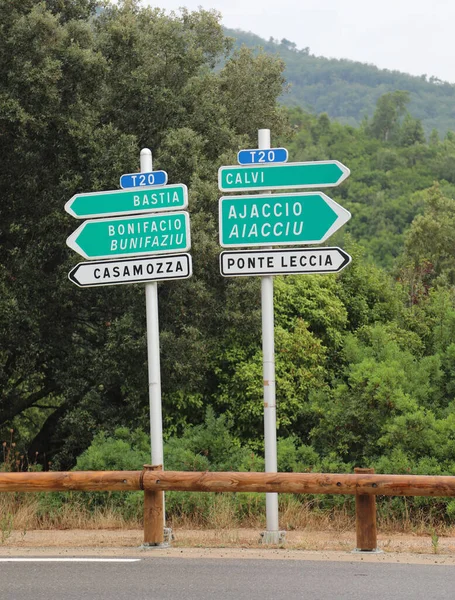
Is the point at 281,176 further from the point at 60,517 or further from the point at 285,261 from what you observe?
the point at 60,517

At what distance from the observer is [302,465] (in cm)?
1444

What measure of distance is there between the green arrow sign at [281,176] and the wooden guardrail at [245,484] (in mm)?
3028

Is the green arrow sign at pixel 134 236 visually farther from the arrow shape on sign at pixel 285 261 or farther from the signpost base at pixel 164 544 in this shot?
the signpost base at pixel 164 544

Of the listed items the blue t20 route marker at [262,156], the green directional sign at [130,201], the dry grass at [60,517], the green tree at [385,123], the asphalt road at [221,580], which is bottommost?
the asphalt road at [221,580]

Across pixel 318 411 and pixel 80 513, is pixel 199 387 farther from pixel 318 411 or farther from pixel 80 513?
pixel 80 513

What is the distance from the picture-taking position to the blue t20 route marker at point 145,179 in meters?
9.93

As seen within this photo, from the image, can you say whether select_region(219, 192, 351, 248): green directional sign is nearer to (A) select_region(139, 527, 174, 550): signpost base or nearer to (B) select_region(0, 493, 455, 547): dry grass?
(A) select_region(139, 527, 174, 550): signpost base

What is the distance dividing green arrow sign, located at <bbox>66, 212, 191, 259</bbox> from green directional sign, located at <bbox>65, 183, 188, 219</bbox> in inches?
3.7

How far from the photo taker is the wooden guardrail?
8344mm

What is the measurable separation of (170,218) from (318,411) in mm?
6710

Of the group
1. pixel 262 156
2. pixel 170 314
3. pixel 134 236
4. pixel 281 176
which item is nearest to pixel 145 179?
pixel 134 236

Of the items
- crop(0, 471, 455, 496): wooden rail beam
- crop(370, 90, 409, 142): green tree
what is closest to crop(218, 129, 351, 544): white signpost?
crop(0, 471, 455, 496): wooden rail beam

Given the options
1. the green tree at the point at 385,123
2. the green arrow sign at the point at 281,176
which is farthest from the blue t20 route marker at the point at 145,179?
the green tree at the point at 385,123

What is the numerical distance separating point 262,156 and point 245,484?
349 centimetres
